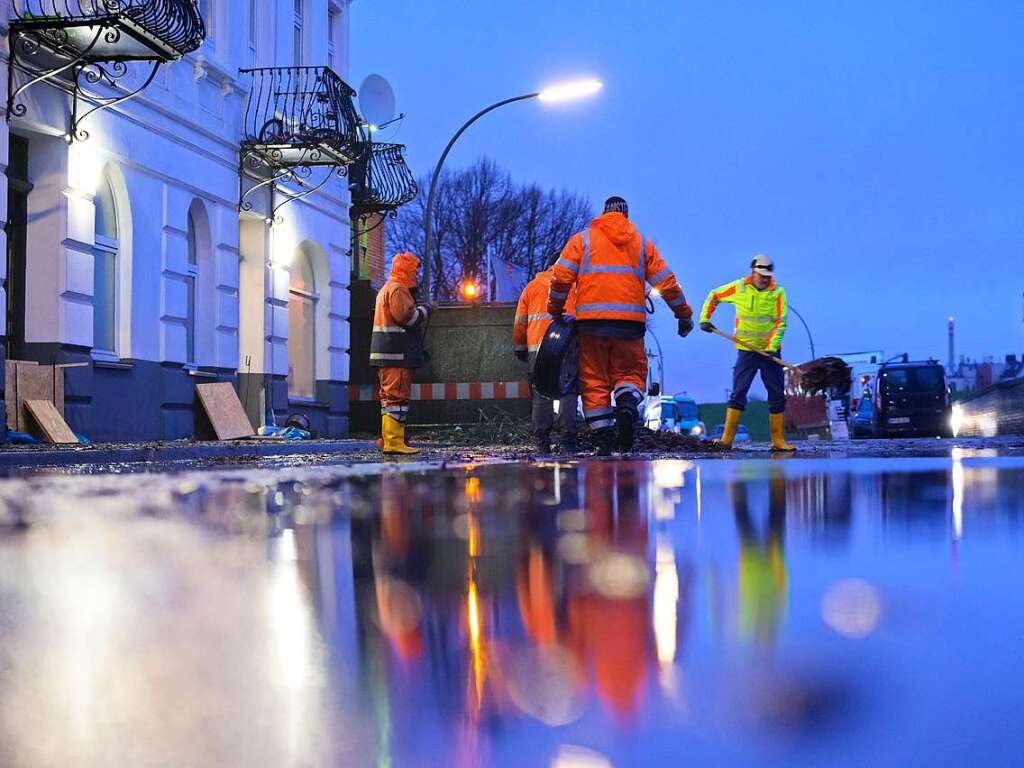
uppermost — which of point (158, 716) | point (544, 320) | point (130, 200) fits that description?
point (130, 200)

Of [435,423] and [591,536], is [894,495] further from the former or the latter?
[435,423]

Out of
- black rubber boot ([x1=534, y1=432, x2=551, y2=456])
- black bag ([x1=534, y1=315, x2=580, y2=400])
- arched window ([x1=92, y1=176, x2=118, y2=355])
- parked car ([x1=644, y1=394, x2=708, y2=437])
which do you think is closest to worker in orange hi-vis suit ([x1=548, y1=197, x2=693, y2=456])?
black bag ([x1=534, y1=315, x2=580, y2=400])

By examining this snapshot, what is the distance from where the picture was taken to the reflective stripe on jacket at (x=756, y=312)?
1466 cm

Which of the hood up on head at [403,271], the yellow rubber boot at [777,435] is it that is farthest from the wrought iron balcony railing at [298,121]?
the yellow rubber boot at [777,435]

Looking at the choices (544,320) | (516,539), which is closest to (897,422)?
(544,320)

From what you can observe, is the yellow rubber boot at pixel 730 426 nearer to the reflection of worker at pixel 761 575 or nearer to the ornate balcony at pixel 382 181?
the reflection of worker at pixel 761 575

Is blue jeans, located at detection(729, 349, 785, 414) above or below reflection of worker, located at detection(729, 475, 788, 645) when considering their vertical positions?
above

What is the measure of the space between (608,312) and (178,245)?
382 inches

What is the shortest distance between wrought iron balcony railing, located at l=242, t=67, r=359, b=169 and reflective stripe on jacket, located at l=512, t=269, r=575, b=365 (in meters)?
8.30

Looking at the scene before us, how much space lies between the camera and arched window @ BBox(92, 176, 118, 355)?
17.4m

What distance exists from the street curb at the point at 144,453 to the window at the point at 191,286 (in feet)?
13.7

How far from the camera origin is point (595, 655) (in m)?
2.00

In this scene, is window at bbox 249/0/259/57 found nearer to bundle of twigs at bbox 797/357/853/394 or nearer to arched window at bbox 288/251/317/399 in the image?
arched window at bbox 288/251/317/399

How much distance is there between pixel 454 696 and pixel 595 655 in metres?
0.36
